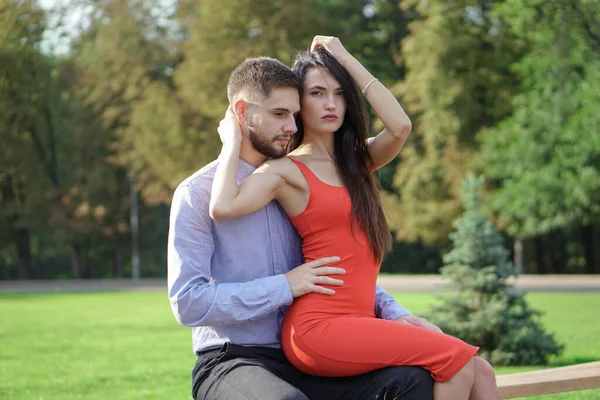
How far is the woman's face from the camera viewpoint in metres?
4.02

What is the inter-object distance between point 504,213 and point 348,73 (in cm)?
3054

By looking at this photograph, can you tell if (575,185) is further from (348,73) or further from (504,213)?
(348,73)

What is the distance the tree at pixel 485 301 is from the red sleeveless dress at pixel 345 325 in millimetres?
6667

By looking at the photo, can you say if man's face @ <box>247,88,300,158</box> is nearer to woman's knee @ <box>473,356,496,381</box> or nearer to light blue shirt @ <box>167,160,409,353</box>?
light blue shirt @ <box>167,160,409,353</box>

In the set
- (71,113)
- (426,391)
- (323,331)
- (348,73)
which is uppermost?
(71,113)

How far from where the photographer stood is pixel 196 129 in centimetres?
3775

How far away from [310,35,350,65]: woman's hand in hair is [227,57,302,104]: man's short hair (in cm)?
26

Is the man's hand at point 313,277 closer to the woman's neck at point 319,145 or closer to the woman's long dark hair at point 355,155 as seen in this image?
the woman's long dark hair at point 355,155

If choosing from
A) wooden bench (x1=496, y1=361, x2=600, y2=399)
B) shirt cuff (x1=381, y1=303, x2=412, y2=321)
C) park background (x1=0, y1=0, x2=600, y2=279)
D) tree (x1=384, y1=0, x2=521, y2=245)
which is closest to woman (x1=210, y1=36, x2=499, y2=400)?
shirt cuff (x1=381, y1=303, x2=412, y2=321)

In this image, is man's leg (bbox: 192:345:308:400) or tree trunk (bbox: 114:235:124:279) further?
tree trunk (bbox: 114:235:124:279)

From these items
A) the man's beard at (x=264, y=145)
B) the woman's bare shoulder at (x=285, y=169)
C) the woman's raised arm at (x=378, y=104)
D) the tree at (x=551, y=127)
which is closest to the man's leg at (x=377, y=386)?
the woman's bare shoulder at (x=285, y=169)

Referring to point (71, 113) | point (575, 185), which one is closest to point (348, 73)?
point (575, 185)

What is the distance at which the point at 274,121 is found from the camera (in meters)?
3.88

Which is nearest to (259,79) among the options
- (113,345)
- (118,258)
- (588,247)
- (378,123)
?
(113,345)
